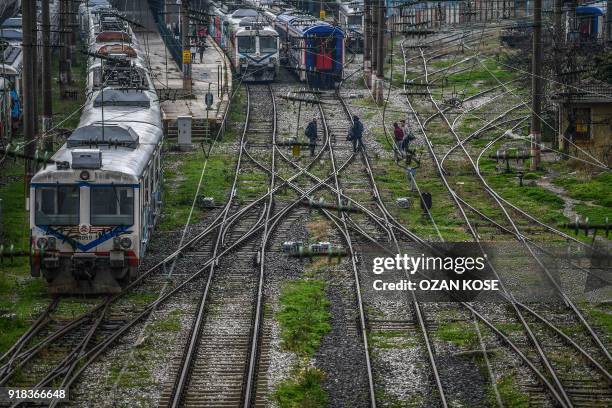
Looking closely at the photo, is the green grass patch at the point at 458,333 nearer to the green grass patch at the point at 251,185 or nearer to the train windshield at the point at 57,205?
the train windshield at the point at 57,205

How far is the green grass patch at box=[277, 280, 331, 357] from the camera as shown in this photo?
16.1 m

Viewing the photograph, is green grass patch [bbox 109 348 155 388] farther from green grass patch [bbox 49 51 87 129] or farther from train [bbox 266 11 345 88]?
train [bbox 266 11 345 88]

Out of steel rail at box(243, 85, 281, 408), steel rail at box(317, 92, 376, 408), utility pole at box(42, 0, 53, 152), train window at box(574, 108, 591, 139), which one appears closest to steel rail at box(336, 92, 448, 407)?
steel rail at box(317, 92, 376, 408)

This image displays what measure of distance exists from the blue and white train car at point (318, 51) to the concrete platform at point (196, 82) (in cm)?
289

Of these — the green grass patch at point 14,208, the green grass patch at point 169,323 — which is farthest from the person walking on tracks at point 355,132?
the green grass patch at point 169,323

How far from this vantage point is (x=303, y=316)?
17.3 metres

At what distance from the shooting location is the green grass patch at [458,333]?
1614 centimetres

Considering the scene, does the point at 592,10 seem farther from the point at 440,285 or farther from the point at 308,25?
the point at 440,285

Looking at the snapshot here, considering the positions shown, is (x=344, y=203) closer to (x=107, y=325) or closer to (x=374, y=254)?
(x=374, y=254)

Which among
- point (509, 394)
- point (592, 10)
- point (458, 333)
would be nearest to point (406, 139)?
point (458, 333)

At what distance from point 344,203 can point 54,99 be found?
1726 cm

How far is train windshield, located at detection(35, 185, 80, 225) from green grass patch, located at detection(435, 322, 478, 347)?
5932 mm

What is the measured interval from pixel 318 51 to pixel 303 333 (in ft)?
89.2

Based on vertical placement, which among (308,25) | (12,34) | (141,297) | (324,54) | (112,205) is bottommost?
(141,297)
